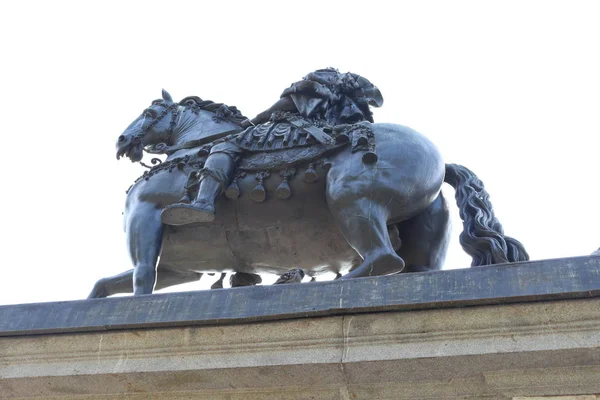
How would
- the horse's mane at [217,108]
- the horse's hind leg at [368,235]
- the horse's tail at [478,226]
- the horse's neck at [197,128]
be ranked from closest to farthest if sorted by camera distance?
the horse's hind leg at [368,235]
the horse's tail at [478,226]
the horse's neck at [197,128]
the horse's mane at [217,108]

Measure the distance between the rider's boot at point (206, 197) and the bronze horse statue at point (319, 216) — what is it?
0.35 ft

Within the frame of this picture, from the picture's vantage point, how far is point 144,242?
712 centimetres

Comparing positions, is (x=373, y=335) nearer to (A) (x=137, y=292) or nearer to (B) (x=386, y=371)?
(B) (x=386, y=371)

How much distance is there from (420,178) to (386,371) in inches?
92.0

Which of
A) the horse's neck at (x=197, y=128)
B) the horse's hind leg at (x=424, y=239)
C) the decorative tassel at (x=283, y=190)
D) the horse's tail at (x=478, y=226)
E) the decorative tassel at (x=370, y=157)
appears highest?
the decorative tassel at (x=370, y=157)

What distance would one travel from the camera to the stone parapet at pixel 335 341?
178 inches

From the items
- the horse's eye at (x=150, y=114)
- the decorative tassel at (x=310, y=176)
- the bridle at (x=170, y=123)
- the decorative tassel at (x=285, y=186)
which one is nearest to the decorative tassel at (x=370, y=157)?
the decorative tassel at (x=310, y=176)

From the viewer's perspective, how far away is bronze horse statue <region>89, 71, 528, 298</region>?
6566 millimetres

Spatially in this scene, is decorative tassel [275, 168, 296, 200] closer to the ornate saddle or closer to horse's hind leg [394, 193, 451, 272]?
the ornate saddle

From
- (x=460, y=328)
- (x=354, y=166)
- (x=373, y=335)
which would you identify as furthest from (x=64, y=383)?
(x=354, y=166)

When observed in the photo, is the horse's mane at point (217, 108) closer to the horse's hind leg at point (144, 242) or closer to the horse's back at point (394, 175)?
the horse's hind leg at point (144, 242)

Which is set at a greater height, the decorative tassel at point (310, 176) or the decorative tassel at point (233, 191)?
the decorative tassel at point (310, 176)

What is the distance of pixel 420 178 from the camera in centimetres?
676

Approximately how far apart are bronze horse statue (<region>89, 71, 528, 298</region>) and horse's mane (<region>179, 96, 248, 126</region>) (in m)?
0.51
